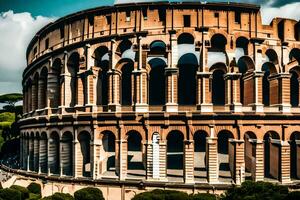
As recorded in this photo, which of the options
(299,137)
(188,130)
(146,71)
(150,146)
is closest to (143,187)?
(150,146)

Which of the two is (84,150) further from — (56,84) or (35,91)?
(35,91)

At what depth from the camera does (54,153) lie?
108ft

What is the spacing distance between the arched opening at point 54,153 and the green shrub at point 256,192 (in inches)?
744

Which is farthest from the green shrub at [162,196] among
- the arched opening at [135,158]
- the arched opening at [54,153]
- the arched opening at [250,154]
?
the arched opening at [54,153]

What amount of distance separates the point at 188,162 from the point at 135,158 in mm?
8270

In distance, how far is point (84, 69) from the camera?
30.1 meters

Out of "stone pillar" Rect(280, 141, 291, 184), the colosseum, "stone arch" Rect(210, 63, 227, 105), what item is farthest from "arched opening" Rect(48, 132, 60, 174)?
"stone pillar" Rect(280, 141, 291, 184)

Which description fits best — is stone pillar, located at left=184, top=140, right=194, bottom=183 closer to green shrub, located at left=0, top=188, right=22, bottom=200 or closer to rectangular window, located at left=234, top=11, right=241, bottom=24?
rectangular window, located at left=234, top=11, right=241, bottom=24

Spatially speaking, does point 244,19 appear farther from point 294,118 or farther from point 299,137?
point 299,137

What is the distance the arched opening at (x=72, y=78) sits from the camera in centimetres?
3150

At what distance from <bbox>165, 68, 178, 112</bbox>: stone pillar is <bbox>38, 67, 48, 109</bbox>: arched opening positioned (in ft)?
48.1

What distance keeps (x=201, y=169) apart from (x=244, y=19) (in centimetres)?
1340

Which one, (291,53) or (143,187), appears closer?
(143,187)

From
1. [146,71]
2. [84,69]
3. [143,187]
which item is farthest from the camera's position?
[84,69]
